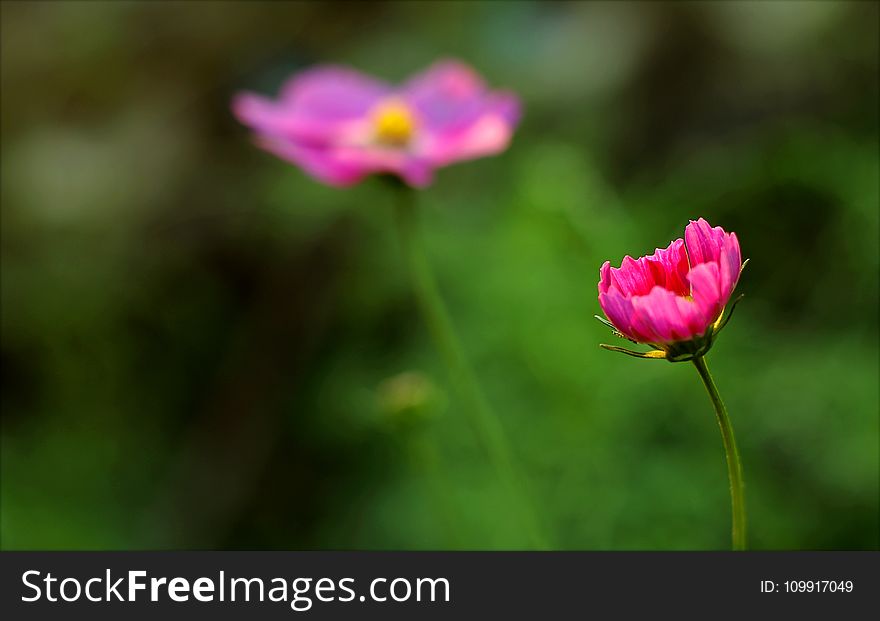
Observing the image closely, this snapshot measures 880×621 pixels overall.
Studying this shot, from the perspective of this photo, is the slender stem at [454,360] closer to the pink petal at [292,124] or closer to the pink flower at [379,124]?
the pink flower at [379,124]

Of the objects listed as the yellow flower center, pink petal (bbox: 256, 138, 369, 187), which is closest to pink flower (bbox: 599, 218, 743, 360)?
pink petal (bbox: 256, 138, 369, 187)

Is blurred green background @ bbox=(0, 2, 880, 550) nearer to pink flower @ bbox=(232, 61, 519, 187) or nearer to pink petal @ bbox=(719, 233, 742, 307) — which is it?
pink flower @ bbox=(232, 61, 519, 187)

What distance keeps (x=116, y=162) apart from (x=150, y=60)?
0.22m

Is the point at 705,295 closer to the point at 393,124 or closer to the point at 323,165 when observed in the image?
the point at 323,165

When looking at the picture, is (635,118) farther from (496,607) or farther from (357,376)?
(496,607)

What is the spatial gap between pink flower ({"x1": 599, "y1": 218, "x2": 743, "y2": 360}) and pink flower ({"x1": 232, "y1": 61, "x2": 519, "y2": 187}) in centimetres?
32

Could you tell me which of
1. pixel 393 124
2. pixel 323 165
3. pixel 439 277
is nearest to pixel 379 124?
pixel 393 124

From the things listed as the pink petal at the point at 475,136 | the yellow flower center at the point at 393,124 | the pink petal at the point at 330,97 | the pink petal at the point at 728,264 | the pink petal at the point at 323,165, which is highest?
the pink petal at the point at 330,97

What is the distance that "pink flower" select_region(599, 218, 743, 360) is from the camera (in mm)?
359

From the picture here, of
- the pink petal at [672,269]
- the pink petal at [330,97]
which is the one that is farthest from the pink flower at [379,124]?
the pink petal at [672,269]

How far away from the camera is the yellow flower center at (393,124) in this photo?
2.65 ft

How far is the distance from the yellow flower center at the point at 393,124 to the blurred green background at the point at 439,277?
0.45 ft

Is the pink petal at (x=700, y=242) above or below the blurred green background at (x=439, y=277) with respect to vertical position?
below

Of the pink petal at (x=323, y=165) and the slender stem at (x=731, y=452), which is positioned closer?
the slender stem at (x=731, y=452)
